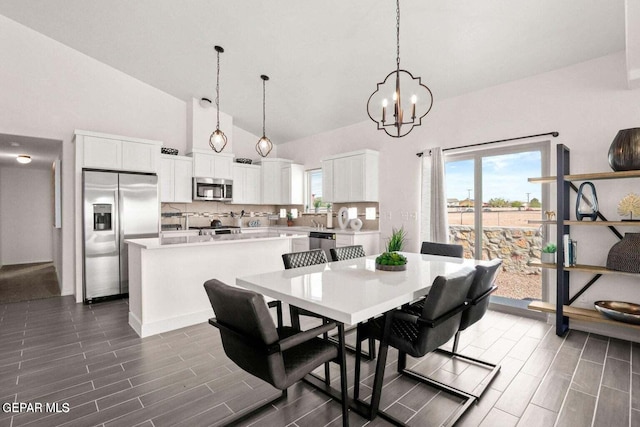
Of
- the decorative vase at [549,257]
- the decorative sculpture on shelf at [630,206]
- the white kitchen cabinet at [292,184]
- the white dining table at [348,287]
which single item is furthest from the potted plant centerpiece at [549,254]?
the white kitchen cabinet at [292,184]

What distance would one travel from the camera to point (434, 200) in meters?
4.38

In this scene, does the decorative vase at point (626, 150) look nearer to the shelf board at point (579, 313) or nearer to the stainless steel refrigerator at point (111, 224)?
the shelf board at point (579, 313)

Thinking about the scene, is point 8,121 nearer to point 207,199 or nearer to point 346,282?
point 207,199

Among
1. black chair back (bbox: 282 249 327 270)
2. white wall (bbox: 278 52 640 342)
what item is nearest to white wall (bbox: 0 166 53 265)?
black chair back (bbox: 282 249 327 270)

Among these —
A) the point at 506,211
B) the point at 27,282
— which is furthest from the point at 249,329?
the point at 27,282

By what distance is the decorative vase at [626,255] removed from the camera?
2.80 meters

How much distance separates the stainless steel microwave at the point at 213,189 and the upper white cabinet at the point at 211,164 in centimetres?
9

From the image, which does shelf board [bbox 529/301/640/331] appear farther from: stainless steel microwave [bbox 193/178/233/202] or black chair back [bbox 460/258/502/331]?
stainless steel microwave [bbox 193/178/233/202]

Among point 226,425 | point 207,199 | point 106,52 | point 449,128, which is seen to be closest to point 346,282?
point 226,425

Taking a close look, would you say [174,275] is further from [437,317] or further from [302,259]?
[437,317]

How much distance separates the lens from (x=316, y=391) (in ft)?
7.22

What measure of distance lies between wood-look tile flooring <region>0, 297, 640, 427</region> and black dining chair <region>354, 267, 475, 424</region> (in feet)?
0.53

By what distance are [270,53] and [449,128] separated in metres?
2.61

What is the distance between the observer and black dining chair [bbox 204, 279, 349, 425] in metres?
1.43
